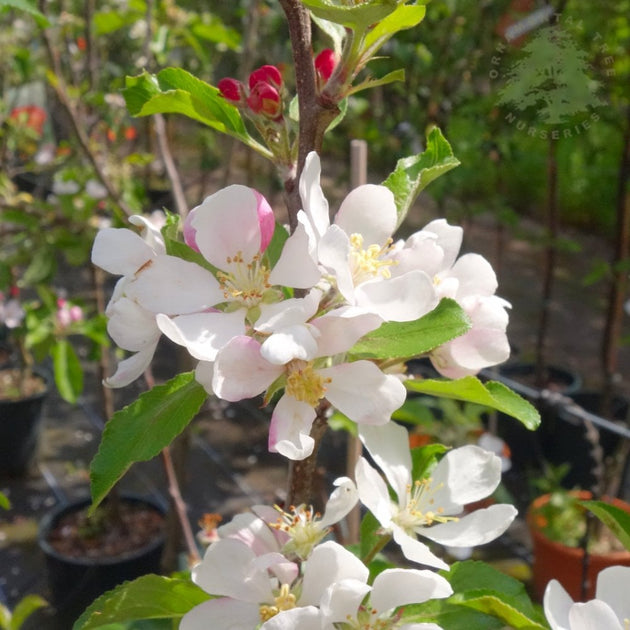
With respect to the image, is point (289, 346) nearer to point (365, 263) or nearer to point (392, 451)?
point (365, 263)

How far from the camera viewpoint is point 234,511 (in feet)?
9.46

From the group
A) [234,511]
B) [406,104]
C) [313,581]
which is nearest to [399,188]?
[313,581]

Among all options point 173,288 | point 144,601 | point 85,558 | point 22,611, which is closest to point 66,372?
point 85,558

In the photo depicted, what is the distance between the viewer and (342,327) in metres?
0.58

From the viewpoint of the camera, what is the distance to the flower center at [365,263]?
65 centimetres

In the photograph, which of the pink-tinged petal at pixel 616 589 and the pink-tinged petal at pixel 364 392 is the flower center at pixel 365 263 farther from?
the pink-tinged petal at pixel 616 589

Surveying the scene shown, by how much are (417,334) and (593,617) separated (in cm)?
25

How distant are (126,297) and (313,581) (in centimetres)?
26

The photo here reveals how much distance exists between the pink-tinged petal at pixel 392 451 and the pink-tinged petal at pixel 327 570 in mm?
157

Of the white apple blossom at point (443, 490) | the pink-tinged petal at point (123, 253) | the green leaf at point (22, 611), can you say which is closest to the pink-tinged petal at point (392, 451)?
the white apple blossom at point (443, 490)

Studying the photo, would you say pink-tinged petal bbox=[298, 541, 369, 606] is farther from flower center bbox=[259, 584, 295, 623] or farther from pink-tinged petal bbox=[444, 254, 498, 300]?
pink-tinged petal bbox=[444, 254, 498, 300]

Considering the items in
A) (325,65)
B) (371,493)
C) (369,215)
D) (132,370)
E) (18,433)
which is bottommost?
(18,433)

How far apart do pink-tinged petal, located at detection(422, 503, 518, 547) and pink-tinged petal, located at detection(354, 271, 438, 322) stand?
225 mm

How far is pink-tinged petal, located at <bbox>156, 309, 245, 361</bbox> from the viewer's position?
0.57m
